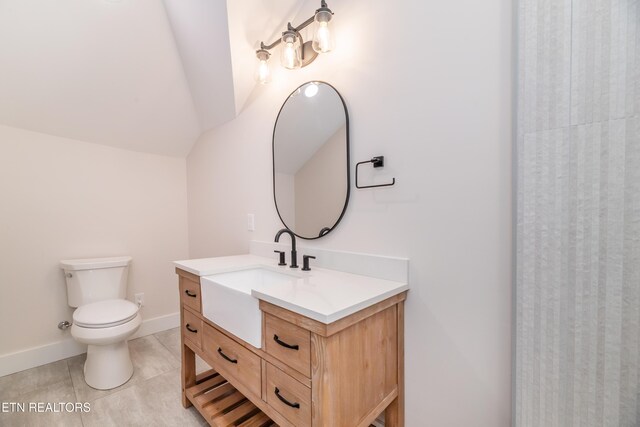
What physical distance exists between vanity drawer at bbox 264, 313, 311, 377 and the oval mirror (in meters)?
0.63

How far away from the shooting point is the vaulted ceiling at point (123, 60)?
1.51 metres

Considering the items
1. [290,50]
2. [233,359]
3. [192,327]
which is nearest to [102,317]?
[192,327]

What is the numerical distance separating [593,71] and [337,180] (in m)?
0.98

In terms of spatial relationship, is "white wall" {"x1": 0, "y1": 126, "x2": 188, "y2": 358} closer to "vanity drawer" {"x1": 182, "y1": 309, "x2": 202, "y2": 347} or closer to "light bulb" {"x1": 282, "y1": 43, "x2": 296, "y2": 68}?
"vanity drawer" {"x1": 182, "y1": 309, "x2": 202, "y2": 347}

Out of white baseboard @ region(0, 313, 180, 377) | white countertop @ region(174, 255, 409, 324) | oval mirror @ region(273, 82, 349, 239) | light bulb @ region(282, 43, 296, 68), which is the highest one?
light bulb @ region(282, 43, 296, 68)

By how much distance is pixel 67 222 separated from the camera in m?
2.12

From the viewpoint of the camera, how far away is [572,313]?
0.77m

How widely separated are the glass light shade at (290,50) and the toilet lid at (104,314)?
6.18 ft

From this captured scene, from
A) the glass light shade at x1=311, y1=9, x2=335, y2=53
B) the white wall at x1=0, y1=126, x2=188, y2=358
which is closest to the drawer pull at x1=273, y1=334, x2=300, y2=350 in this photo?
the glass light shade at x1=311, y1=9, x2=335, y2=53

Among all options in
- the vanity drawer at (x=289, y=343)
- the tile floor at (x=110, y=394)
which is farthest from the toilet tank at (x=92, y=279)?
the vanity drawer at (x=289, y=343)

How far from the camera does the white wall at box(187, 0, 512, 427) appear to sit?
946 mm

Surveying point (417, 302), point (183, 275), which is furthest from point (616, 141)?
point (183, 275)

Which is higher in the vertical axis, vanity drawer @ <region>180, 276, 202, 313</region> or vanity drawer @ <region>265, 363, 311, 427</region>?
vanity drawer @ <region>180, 276, 202, 313</region>

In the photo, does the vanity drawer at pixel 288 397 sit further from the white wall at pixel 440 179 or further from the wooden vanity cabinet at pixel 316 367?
the white wall at pixel 440 179
